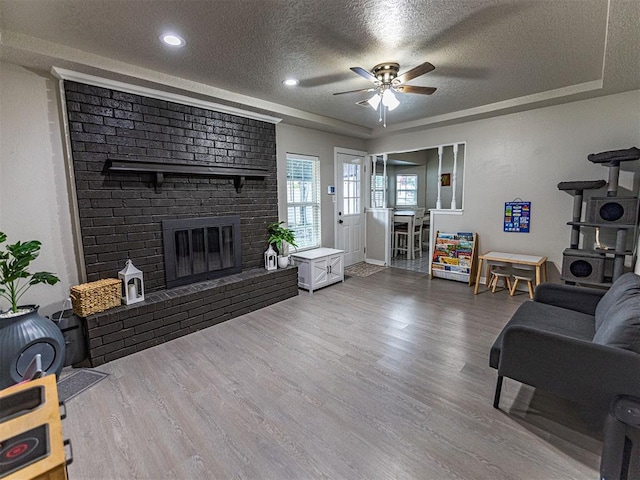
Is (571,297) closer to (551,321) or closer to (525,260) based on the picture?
(551,321)

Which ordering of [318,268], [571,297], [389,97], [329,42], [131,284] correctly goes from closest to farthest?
1. [329,42]
2. [571,297]
3. [389,97]
4. [131,284]
5. [318,268]

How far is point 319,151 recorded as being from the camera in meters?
5.26

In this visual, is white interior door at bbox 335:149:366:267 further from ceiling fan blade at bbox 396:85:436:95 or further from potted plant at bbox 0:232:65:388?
potted plant at bbox 0:232:65:388

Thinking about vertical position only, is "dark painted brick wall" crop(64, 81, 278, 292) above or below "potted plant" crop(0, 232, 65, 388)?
above

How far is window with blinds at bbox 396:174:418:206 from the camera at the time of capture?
8.63 m

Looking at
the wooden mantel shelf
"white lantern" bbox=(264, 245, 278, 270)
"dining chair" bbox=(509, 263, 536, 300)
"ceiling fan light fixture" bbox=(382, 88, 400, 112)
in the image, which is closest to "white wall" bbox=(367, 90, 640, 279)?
"dining chair" bbox=(509, 263, 536, 300)

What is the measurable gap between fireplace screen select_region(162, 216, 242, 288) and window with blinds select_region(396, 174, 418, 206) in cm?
598

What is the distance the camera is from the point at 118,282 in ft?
9.49

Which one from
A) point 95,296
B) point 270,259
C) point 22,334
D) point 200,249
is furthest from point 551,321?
point 22,334

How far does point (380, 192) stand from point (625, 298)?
15.7 feet

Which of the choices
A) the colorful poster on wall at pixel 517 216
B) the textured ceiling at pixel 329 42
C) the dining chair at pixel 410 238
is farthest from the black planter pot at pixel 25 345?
the dining chair at pixel 410 238

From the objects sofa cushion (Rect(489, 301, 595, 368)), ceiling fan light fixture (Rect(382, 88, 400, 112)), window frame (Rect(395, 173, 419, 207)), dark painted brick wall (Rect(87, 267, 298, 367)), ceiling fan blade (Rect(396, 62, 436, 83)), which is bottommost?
dark painted brick wall (Rect(87, 267, 298, 367))

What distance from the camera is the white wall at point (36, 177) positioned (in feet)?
8.35

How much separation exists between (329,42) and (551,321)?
2.78 meters
